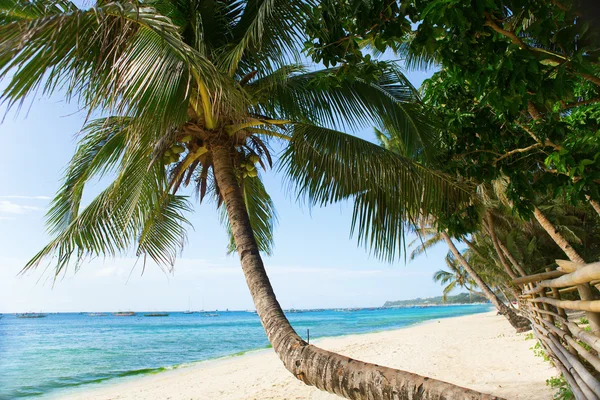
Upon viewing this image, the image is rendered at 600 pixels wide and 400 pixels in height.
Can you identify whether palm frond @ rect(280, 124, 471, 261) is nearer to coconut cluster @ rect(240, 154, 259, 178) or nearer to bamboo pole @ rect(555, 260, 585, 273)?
coconut cluster @ rect(240, 154, 259, 178)

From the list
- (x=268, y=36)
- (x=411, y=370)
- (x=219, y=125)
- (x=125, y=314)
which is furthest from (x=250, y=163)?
(x=125, y=314)

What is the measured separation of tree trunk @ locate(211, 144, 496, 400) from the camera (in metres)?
1.67

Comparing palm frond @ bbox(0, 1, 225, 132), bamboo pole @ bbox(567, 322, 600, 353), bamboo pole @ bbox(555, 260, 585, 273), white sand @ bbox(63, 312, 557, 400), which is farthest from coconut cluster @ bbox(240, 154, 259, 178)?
white sand @ bbox(63, 312, 557, 400)

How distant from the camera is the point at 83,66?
321 cm

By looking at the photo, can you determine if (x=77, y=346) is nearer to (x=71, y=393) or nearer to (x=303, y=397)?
(x=71, y=393)

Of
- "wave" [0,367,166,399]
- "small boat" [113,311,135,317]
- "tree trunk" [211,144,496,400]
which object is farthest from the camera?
"small boat" [113,311,135,317]

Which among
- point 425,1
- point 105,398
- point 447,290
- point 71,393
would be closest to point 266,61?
point 425,1

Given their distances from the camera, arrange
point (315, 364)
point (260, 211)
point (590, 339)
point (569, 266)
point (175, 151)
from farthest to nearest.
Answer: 1. point (260, 211)
2. point (175, 151)
3. point (569, 266)
4. point (315, 364)
5. point (590, 339)

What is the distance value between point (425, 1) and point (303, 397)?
7.60m

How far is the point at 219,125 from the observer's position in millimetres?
3920

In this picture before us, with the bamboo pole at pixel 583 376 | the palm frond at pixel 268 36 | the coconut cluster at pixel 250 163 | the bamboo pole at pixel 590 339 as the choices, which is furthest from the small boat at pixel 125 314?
the bamboo pole at pixel 590 339

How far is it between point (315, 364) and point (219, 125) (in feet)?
8.28

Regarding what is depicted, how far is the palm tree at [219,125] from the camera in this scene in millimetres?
2377

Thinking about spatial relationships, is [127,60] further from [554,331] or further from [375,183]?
[554,331]
